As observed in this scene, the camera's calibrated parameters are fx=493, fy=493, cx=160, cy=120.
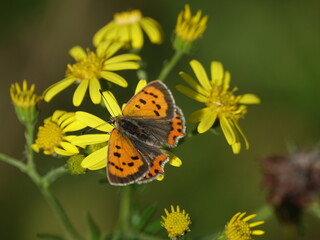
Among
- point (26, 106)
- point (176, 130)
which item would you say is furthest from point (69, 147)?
point (176, 130)

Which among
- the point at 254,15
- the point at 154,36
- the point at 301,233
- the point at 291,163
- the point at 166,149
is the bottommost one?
the point at 301,233

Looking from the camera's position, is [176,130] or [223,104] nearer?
[176,130]

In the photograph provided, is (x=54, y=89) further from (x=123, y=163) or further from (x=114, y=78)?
(x=123, y=163)

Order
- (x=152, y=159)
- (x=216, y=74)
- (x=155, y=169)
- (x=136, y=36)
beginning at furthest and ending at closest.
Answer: (x=136, y=36) → (x=216, y=74) → (x=152, y=159) → (x=155, y=169)

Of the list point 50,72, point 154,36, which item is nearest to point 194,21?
point 154,36

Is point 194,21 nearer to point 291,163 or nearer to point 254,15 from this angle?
point 291,163
